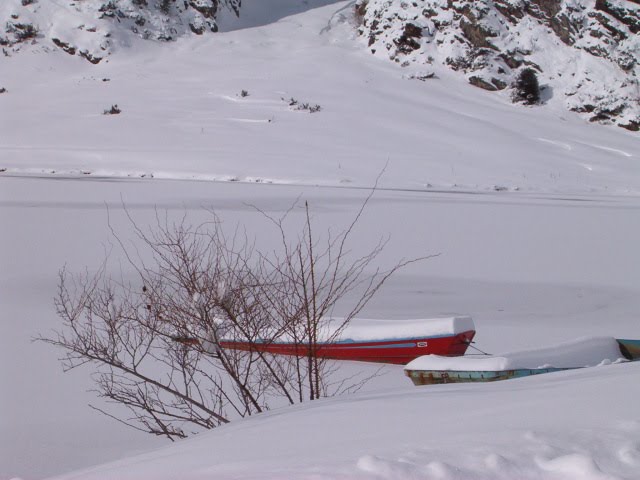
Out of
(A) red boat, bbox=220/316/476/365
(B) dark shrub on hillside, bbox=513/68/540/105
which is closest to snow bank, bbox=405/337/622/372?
(A) red boat, bbox=220/316/476/365

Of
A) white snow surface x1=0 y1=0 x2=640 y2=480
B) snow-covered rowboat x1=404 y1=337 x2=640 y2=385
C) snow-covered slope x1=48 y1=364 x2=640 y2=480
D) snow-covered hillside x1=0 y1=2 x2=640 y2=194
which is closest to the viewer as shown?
snow-covered slope x1=48 y1=364 x2=640 y2=480

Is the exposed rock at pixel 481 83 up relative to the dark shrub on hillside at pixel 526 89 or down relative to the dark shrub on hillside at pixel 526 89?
up

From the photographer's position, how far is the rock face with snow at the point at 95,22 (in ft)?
97.4

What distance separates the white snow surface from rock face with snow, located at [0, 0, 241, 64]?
2.57ft

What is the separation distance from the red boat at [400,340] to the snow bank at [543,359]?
0.88m

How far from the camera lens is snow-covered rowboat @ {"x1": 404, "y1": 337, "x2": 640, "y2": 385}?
16.6 feet

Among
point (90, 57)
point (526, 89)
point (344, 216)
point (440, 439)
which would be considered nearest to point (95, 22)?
point (90, 57)

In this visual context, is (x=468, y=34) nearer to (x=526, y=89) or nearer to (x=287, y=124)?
(x=526, y=89)

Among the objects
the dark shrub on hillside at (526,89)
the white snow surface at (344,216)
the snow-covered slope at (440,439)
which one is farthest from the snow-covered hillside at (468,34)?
the snow-covered slope at (440,439)

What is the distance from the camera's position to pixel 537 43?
88.2 ft

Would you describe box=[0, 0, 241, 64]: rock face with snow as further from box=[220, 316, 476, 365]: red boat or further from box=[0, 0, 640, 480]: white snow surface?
box=[220, 316, 476, 365]: red boat

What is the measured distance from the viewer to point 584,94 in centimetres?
2461

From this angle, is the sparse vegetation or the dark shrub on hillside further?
the dark shrub on hillside

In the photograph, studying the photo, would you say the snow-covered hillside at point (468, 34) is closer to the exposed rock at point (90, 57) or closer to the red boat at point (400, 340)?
the exposed rock at point (90, 57)
